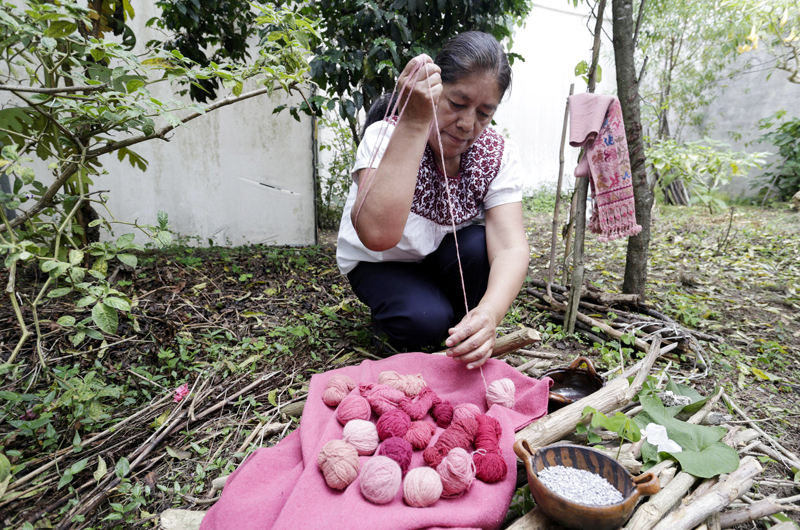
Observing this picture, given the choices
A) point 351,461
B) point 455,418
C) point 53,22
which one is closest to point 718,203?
point 455,418

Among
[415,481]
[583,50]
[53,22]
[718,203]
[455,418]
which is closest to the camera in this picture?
[415,481]

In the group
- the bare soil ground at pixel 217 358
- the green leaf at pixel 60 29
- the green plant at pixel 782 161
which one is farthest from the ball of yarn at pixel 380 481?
the green plant at pixel 782 161

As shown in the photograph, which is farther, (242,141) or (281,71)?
(242,141)

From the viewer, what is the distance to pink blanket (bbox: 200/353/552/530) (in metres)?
0.87

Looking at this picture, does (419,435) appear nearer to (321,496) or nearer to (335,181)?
(321,496)

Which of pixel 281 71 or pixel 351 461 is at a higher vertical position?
pixel 281 71

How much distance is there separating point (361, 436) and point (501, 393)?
1.50 ft

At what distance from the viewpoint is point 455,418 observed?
3.84 ft

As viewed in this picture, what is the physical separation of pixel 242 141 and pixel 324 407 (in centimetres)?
297

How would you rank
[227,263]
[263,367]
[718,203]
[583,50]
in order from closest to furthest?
[263,367]
[227,263]
[718,203]
[583,50]

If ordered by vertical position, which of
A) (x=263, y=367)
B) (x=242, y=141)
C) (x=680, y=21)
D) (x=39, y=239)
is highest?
(x=680, y=21)

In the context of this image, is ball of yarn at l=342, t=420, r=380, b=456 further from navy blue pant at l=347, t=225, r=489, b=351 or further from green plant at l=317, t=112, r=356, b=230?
green plant at l=317, t=112, r=356, b=230

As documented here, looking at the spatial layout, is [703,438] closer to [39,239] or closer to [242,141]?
[39,239]

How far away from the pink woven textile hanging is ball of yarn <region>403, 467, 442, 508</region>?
150cm
